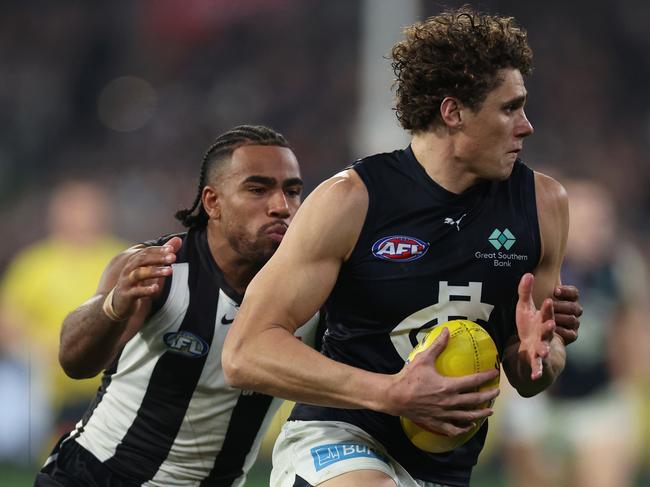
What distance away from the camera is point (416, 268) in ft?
13.7

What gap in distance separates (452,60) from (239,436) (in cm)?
176

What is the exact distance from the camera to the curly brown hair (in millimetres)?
4258

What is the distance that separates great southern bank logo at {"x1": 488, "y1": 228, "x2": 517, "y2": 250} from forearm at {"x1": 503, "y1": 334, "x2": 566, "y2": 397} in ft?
1.24

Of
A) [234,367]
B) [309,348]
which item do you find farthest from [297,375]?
[234,367]

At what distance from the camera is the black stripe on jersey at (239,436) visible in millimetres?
4922

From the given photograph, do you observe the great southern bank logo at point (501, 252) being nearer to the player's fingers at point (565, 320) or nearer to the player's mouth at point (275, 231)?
the player's fingers at point (565, 320)

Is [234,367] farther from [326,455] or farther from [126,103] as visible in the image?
[126,103]

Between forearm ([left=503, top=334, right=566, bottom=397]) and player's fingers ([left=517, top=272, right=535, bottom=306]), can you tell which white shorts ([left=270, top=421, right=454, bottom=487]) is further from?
player's fingers ([left=517, top=272, right=535, bottom=306])

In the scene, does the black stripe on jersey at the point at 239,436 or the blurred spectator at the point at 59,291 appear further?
the blurred spectator at the point at 59,291

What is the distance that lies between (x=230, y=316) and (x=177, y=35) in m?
13.5

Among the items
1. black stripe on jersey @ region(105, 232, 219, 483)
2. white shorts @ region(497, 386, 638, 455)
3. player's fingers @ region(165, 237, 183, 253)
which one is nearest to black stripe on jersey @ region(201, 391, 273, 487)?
black stripe on jersey @ region(105, 232, 219, 483)

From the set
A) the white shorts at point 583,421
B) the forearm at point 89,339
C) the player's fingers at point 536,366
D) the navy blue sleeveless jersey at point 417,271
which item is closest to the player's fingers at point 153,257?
the forearm at point 89,339

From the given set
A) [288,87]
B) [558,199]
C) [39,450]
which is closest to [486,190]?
[558,199]

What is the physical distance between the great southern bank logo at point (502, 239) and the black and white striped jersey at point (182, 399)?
93cm
